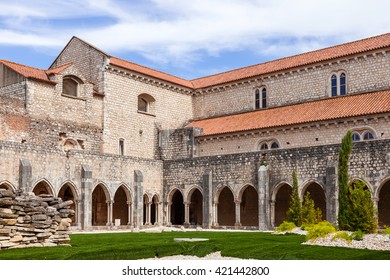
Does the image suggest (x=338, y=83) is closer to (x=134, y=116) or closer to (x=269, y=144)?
(x=269, y=144)

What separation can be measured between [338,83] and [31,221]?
2508 centimetres

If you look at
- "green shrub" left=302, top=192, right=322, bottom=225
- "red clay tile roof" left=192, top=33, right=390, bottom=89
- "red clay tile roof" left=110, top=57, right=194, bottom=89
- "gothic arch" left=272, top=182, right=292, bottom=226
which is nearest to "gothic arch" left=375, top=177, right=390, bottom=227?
"green shrub" left=302, top=192, right=322, bottom=225

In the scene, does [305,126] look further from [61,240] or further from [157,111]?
[61,240]

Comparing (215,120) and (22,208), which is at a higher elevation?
(215,120)

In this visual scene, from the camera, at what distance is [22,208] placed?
16.2 meters

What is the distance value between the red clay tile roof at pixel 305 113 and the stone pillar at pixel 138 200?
6389 mm

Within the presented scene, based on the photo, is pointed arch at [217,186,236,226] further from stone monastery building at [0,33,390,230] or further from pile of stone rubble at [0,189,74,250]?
pile of stone rubble at [0,189,74,250]

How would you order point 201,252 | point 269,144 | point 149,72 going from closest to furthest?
point 201,252 < point 269,144 < point 149,72

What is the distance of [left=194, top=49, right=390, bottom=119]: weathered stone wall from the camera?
3516cm

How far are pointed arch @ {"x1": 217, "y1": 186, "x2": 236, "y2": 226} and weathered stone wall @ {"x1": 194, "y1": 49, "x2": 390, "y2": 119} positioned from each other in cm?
683

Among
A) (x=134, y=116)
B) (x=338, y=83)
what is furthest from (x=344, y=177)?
(x=134, y=116)

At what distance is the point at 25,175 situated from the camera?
2775cm
